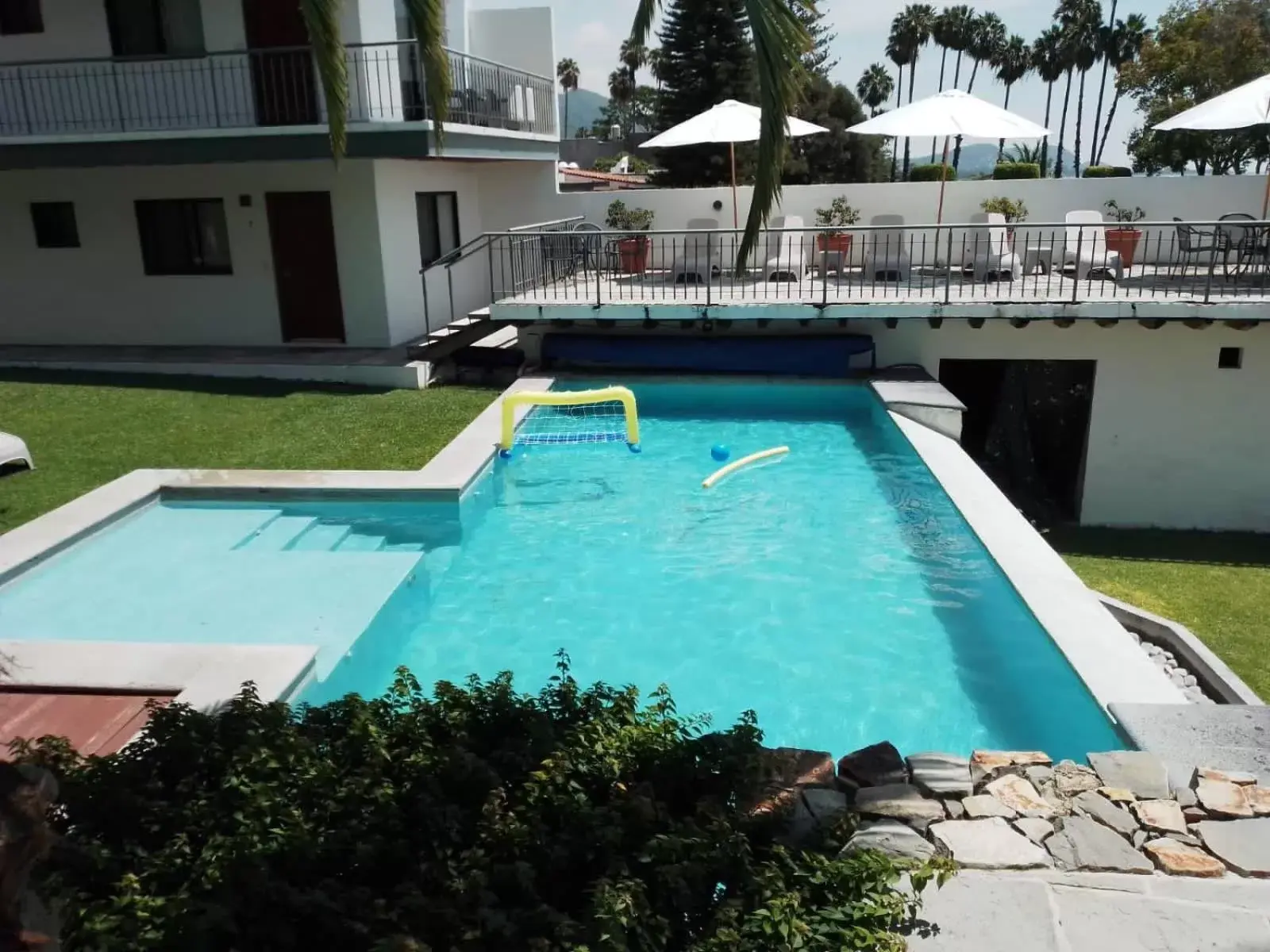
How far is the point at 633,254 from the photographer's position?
58.4ft

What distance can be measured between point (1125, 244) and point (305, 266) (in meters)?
13.3

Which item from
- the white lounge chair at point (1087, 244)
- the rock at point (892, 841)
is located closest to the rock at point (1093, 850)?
the rock at point (892, 841)

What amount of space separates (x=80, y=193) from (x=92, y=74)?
205 cm

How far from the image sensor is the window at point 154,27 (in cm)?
1549

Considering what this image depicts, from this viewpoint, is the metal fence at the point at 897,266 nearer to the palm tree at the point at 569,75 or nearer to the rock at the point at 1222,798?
the rock at the point at 1222,798

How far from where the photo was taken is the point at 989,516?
9.29m

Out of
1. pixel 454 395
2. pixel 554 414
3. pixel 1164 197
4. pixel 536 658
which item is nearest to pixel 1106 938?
pixel 536 658

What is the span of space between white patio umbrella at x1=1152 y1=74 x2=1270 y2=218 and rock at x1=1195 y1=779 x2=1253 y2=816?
12704 mm

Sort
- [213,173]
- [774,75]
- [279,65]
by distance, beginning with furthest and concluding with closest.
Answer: [213,173] → [279,65] → [774,75]

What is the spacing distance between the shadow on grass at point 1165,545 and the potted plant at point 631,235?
8.28m

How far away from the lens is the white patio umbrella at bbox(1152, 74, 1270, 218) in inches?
567

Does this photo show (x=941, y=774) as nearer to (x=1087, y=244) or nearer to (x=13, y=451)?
(x=13, y=451)

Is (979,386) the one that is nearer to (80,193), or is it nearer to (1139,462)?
(1139,462)

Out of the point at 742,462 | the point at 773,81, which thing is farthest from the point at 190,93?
the point at 773,81
